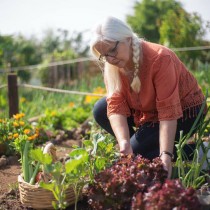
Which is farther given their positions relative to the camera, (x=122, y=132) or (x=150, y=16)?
(x=150, y=16)

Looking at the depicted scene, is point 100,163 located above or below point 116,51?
below

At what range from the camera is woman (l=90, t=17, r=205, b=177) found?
2.61 metres

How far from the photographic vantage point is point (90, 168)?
256cm

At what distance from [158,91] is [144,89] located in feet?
0.58

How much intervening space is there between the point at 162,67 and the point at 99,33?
447mm

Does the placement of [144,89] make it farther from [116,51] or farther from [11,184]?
[11,184]

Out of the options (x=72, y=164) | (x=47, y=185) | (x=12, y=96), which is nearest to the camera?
(x=72, y=164)

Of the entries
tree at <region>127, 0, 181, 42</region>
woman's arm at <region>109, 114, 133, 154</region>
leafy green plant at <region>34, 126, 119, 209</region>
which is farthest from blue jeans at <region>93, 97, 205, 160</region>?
tree at <region>127, 0, 181, 42</region>

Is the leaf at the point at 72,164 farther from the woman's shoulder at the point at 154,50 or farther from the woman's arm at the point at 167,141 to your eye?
the woman's shoulder at the point at 154,50

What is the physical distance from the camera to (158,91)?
270cm

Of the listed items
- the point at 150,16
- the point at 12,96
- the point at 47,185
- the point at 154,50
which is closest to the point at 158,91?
the point at 154,50

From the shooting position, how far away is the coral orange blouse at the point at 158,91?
2.66m

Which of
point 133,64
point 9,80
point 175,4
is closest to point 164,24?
point 175,4

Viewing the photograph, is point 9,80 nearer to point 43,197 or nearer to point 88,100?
point 88,100
